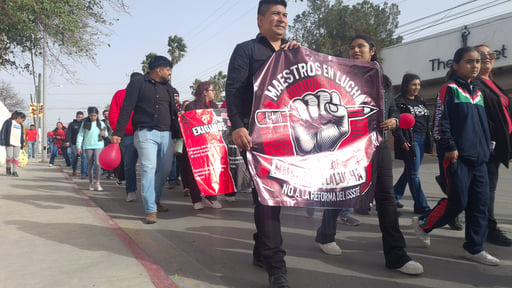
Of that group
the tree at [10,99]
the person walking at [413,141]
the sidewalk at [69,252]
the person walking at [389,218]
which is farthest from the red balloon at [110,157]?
the tree at [10,99]

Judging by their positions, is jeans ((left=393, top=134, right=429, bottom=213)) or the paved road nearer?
the paved road

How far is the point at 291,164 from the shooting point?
2.85 metres

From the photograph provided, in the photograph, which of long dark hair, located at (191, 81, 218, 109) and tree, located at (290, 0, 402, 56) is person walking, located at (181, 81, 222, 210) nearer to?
long dark hair, located at (191, 81, 218, 109)

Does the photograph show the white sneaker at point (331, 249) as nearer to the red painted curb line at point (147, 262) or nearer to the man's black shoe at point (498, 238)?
the red painted curb line at point (147, 262)

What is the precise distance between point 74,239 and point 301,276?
2.32 m

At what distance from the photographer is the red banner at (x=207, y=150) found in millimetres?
5572

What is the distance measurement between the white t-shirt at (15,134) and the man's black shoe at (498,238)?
454 inches

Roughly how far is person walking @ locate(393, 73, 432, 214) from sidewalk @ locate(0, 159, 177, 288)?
11.8 feet

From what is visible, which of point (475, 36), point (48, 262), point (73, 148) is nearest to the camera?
point (48, 262)

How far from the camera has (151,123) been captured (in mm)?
5043

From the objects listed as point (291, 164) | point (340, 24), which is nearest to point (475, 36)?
point (340, 24)

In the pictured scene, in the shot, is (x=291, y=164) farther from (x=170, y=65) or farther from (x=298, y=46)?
(x=170, y=65)

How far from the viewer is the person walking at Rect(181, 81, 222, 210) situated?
5895 millimetres

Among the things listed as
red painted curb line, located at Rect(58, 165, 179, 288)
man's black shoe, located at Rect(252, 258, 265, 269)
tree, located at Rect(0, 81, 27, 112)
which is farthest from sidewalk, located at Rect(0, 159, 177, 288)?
tree, located at Rect(0, 81, 27, 112)
